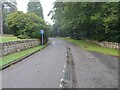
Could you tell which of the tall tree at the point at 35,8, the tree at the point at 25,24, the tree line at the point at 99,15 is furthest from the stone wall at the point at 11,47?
the tall tree at the point at 35,8

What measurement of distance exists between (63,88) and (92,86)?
1.07m

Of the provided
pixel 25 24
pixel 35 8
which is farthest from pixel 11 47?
pixel 35 8

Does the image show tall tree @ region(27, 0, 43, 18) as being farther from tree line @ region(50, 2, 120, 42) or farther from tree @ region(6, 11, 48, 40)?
tree @ region(6, 11, 48, 40)

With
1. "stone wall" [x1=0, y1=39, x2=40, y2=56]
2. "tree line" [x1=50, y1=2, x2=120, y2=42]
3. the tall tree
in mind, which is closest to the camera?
"stone wall" [x1=0, y1=39, x2=40, y2=56]

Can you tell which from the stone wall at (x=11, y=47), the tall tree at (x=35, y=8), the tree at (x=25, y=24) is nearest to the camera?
the stone wall at (x=11, y=47)

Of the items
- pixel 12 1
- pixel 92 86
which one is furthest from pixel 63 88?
pixel 12 1

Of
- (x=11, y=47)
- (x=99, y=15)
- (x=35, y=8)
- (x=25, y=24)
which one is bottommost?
(x=11, y=47)

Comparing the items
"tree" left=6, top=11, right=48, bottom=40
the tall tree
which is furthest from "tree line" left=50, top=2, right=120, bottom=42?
the tall tree

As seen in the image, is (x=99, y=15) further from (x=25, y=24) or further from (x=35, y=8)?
(x=35, y=8)

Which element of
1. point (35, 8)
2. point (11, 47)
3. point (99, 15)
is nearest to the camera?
point (11, 47)

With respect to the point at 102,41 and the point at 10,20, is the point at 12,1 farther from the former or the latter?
the point at 102,41

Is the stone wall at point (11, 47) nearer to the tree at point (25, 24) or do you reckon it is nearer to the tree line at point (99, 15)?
the tree line at point (99, 15)

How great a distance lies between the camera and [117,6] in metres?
28.7

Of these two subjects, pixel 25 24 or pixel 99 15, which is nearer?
pixel 99 15
